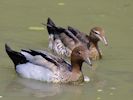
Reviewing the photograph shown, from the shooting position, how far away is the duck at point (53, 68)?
1127 centimetres

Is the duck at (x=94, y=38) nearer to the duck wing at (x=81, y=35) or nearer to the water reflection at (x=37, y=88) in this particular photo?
the duck wing at (x=81, y=35)

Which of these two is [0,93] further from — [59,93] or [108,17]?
[108,17]

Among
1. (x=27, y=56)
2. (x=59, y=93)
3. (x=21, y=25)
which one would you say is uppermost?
(x=21, y=25)

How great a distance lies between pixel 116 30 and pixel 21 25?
2.14 metres

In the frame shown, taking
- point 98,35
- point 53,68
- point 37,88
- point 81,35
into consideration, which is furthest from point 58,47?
point 37,88

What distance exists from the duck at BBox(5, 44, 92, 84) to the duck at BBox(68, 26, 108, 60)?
1369 millimetres

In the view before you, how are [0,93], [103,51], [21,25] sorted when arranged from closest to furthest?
[0,93] → [103,51] → [21,25]

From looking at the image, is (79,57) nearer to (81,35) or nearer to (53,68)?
(53,68)

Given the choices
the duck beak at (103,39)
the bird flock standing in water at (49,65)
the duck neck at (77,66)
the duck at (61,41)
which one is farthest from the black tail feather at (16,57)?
the duck beak at (103,39)

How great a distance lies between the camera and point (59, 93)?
10.7 m

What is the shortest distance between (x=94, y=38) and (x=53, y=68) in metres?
1.96

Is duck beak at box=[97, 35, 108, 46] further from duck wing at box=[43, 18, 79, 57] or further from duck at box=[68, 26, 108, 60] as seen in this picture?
duck wing at box=[43, 18, 79, 57]

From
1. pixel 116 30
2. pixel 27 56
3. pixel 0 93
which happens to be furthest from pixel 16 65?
pixel 116 30

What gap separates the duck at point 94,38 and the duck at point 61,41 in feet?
0.35
